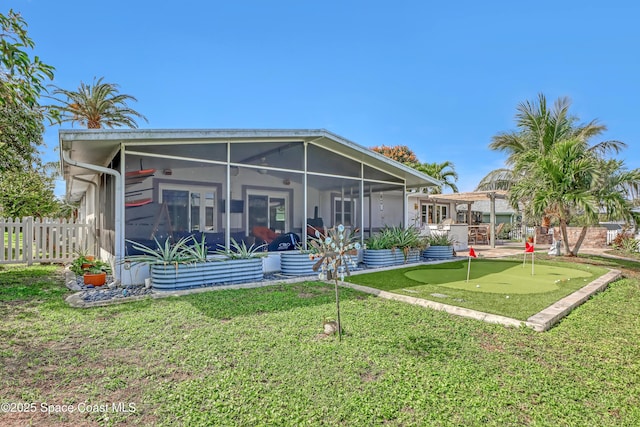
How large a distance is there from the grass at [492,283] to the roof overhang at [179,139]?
11.9 ft

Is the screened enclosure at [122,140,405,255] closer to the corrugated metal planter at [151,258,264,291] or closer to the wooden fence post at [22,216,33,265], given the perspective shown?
the corrugated metal planter at [151,258,264,291]

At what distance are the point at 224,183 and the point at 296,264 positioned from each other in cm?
258

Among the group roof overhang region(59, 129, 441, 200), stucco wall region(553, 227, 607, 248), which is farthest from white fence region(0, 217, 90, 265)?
stucco wall region(553, 227, 607, 248)

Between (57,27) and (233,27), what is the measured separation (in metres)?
5.40

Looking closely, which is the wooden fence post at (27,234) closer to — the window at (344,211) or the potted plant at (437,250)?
the window at (344,211)

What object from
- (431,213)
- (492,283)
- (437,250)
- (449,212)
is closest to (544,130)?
(431,213)

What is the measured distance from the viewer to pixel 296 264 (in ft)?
26.8

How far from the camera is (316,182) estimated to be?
9688 mm

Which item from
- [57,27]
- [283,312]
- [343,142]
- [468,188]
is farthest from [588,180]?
[468,188]

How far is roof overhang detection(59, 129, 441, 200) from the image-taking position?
6.04m

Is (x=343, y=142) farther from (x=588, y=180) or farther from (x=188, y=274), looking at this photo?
(x=588, y=180)

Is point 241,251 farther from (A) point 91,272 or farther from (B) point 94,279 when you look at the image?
(A) point 91,272

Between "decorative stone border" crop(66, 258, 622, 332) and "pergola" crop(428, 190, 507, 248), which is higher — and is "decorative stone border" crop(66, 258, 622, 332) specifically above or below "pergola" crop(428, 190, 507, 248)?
below

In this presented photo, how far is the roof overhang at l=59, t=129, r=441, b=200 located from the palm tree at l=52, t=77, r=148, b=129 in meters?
9.19
